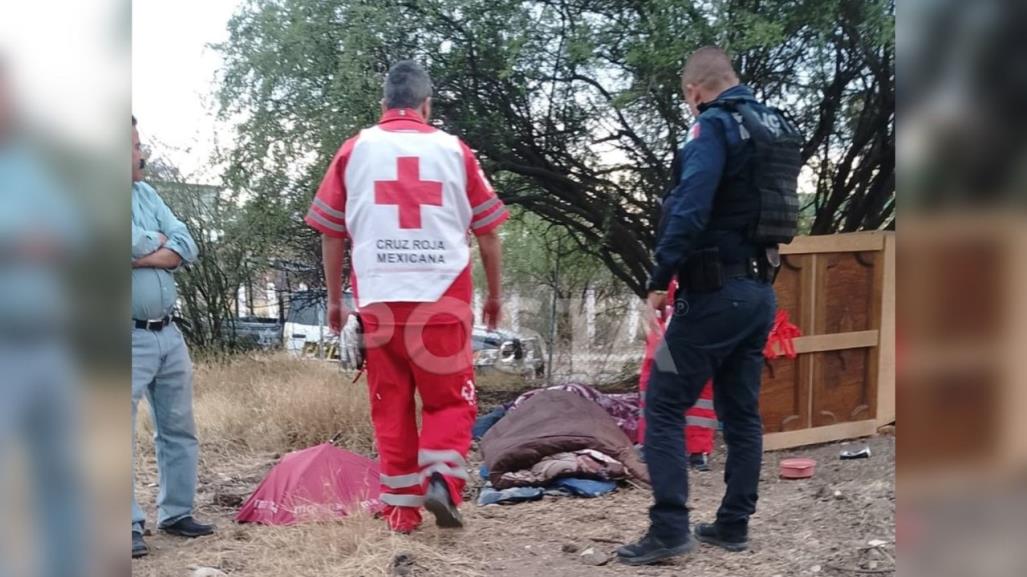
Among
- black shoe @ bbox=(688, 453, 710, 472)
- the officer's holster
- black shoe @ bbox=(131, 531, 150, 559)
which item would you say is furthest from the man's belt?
black shoe @ bbox=(688, 453, 710, 472)

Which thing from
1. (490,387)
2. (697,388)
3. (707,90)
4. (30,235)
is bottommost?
(490,387)

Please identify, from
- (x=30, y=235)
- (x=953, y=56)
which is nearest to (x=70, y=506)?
(x=30, y=235)

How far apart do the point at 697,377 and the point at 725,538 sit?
29.6 inches

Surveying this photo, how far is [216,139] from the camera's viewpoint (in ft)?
25.5

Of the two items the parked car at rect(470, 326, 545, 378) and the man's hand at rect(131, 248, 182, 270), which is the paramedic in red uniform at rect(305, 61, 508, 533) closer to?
the man's hand at rect(131, 248, 182, 270)

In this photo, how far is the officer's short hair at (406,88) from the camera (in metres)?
3.86

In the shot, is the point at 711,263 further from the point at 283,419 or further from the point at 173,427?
the point at 283,419

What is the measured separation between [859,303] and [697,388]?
10.1ft

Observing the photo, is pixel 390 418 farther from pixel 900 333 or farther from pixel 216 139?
pixel 216 139

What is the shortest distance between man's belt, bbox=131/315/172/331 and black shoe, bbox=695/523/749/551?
8.42 feet

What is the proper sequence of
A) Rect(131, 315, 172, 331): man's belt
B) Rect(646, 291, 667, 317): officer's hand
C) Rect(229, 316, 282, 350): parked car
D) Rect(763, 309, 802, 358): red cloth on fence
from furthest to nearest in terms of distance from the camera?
Rect(229, 316, 282, 350): parked car < Rect(763, 309, 802, 358): red cloth on fence < Rect(131, 315, 172, 331): man's belt < Rect(646, 291, 667, 317): officer's hand

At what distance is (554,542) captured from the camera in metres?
3.96

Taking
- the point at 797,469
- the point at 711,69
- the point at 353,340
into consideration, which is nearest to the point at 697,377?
the point at 711,69

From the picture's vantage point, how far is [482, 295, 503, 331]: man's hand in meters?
4.07
